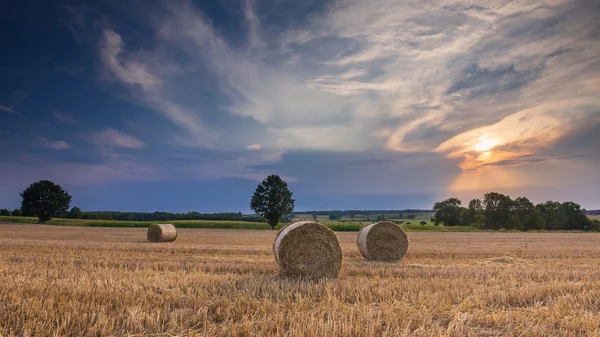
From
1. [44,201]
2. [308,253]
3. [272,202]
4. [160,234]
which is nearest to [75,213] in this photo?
[44,201]

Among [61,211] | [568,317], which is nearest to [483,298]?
[568,317]

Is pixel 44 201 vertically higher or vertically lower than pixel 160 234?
higher

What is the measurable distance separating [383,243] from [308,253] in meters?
5.52

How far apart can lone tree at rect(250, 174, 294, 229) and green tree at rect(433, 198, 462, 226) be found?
3095 cm

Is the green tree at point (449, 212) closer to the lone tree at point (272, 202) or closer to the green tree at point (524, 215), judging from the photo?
the green tree at point (524, 215)

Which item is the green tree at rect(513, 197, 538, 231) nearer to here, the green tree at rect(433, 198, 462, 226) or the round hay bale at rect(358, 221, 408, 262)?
the green tree at rect(433, 198, 462, 226)

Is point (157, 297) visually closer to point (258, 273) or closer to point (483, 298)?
point (258, 273)

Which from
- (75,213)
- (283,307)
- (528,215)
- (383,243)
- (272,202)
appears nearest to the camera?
(283,307)

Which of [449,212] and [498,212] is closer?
[498,212]

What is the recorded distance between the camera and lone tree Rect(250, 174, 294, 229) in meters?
51.3

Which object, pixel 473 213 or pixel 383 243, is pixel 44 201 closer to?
pixel 383 243

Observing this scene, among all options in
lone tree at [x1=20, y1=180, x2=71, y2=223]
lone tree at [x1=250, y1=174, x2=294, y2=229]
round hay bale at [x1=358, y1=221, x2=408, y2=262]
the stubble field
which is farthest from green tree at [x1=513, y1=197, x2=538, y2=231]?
lone tree at [x1=20, y1=180, x2=71, y2=223]

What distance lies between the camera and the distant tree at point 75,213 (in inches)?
2763

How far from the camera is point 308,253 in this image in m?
9.13
